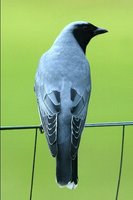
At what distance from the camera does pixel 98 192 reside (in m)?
2.24

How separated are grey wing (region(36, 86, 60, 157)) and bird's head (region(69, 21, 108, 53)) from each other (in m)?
0.23

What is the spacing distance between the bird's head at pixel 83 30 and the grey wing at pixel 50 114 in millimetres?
232

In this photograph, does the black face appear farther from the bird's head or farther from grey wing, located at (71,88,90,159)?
grey wing, located at (71,88,90,159)

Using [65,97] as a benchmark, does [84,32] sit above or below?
above

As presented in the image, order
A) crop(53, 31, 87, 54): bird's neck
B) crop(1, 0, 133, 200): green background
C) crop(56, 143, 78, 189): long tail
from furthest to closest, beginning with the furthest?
crop(1, 0, 133, 200): green background, crop(53, 31, 87, 54): bird's neck, crop(56, 143, 78, 189): long tail

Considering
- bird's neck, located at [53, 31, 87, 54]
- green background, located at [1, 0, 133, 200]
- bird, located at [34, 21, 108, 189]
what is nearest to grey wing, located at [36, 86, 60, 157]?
bird, located at [34, 21, 108, 189]

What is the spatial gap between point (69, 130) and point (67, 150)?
0.04 meters

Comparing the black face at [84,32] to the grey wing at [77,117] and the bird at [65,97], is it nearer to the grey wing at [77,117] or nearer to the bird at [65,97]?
the bird at [65,97]

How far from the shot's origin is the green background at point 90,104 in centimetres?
222

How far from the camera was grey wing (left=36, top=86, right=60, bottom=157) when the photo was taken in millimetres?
1404

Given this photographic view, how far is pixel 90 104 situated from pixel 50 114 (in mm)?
848

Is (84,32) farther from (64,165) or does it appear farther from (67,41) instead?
(64,165)

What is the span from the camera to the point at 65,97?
1459 mm

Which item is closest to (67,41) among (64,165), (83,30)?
(83,30)
